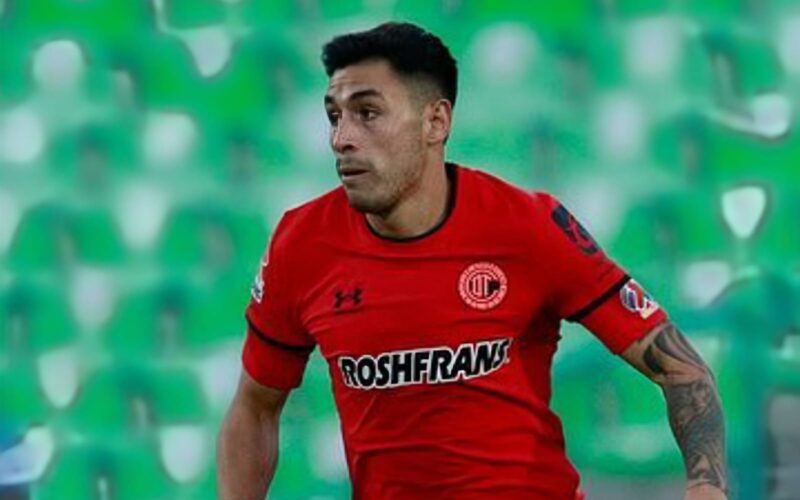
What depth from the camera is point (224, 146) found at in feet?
13.4

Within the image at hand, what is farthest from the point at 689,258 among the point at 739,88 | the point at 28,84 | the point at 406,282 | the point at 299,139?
the point at 28,84

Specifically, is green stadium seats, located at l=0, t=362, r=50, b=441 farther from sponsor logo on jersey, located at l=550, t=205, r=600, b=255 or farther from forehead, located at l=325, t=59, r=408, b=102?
sponsor logo on jersey, located at l=550, t=205, r=600, b=255

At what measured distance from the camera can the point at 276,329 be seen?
3184 millimetres

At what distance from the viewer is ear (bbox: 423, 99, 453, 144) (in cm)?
312

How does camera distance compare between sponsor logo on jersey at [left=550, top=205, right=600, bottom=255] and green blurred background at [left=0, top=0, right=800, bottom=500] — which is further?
green blurred background at [left=0, top=0, right=800, bottom=500]

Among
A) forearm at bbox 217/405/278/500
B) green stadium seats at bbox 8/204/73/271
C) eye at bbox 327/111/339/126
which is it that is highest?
green stadium seats at bbox 8/204/73/271

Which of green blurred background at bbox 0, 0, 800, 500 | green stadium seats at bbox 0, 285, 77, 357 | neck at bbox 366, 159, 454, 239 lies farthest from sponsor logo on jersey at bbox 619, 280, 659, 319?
green stadium seats at bbox 0, 285, 77, 357

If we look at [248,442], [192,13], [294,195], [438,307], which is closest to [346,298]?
[438,307]

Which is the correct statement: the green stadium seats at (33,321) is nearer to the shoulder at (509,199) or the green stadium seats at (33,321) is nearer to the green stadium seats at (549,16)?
the green stadium seats at (549,16)

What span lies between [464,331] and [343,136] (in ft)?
1.21

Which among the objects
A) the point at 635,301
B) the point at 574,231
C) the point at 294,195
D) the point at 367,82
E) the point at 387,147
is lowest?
the point at 635,301

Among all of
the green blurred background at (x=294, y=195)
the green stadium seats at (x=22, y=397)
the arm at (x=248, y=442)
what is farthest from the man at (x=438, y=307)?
the green stadium seats at (x=22, y=397)

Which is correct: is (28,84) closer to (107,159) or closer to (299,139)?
(107,159)

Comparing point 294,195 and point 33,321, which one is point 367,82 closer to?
point 294,195
